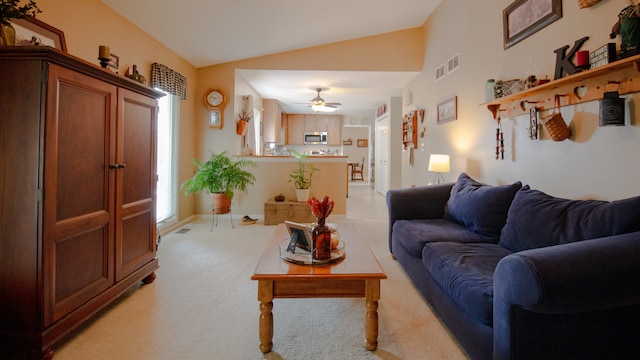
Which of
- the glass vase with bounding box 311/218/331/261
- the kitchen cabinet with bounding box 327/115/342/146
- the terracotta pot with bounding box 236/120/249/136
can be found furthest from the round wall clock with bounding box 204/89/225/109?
the kitchen cabinet with bounding box 327/115/342/146

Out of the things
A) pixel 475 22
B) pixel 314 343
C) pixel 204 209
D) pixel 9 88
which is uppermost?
pixel 475 22

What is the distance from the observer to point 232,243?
3.59m

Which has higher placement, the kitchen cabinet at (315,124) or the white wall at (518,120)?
the kitchen cabinet at (315,124)

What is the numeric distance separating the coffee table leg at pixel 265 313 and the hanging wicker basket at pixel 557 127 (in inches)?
81.5

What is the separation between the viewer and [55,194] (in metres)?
1.56

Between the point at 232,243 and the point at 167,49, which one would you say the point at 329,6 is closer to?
the point at 167,49

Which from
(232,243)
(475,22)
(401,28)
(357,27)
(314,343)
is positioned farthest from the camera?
(401,28)

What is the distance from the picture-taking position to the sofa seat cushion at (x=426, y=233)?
7.20ft

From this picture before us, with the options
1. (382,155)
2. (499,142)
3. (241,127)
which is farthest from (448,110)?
(382,155)

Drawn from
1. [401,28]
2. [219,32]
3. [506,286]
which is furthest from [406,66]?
[506,286]

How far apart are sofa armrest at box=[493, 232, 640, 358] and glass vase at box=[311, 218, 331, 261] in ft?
2.66

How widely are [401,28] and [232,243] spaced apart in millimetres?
4017

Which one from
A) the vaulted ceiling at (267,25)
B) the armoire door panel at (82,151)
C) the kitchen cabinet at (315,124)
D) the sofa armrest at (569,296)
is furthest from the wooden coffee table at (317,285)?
the kitchen cabinet at (315,124)

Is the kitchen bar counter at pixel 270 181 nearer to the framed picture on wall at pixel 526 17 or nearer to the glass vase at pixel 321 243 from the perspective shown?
the framed picture on wall at pixel 526 17
